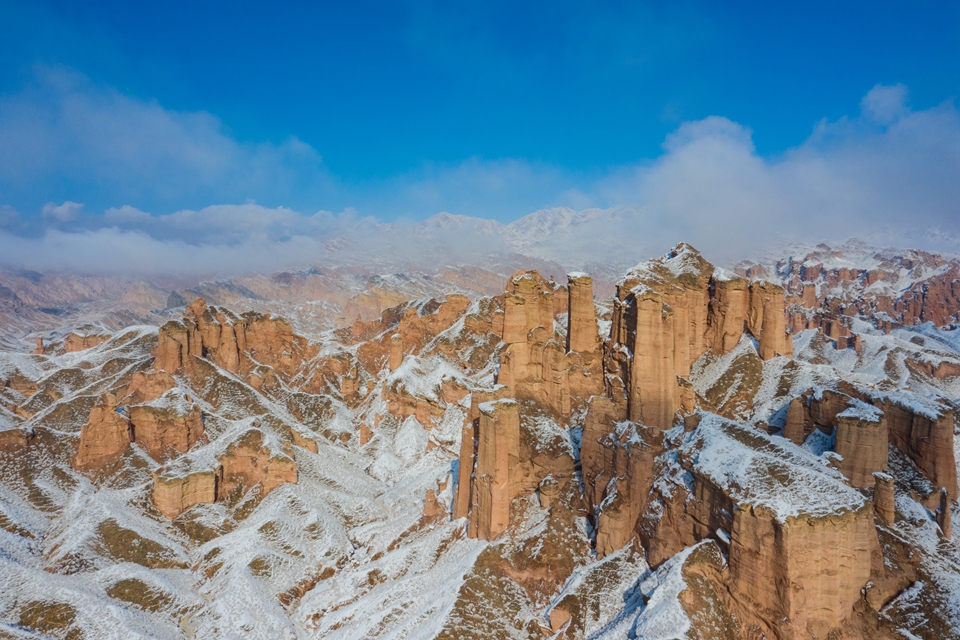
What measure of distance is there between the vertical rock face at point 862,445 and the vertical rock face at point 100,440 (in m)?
82.8

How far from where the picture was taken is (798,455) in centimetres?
3431

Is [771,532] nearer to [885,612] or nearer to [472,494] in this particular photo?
[885,612]

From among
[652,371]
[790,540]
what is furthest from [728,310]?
[790,540]

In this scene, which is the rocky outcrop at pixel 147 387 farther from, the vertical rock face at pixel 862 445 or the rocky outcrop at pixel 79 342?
the vertical rock face at pixel 862 445

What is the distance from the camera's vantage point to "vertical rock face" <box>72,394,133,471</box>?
69812 millimetres

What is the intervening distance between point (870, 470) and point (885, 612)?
13037 mm

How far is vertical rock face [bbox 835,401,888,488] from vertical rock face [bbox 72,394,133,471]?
82.8 m

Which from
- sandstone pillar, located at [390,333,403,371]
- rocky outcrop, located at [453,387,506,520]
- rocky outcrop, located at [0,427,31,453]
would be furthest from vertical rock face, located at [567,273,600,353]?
rocky outcrop, located at [0,427,31,453]

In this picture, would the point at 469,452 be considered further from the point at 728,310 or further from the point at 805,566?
the point at 728,310

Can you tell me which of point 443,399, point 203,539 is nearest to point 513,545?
point 203,539

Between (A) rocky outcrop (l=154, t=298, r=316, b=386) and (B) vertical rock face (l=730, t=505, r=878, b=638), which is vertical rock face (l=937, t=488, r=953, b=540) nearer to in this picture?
(B) vertical rock face (l=730, t=505, r=878, b=638)

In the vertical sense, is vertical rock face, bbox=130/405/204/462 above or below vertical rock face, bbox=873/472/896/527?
below

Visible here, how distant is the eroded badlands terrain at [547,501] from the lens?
2969cm

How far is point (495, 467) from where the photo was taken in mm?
47781
